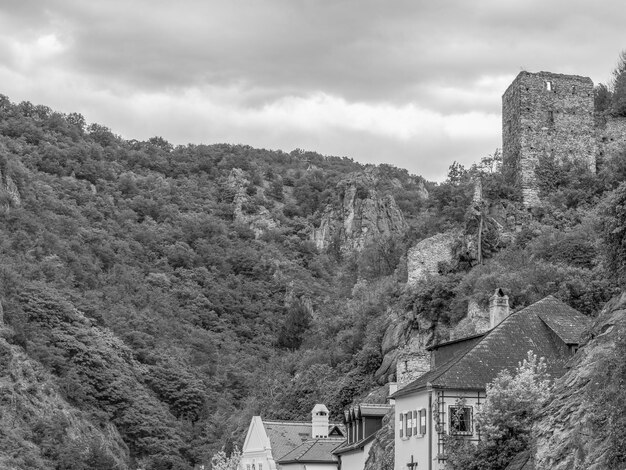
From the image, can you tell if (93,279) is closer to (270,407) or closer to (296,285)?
(296,285)

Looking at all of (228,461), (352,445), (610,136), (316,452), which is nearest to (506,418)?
(352,445)

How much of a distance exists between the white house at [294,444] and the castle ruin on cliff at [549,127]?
18819mm

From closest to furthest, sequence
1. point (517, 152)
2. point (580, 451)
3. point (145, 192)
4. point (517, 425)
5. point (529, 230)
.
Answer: point (580, 451) → point (517, 425) → point (529, 230) → point (517, 152) → point (145, 192)

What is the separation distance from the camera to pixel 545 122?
76312mm

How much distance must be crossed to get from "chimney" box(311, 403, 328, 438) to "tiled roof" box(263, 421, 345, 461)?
0.49 m

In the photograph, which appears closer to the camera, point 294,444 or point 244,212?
point 294,444

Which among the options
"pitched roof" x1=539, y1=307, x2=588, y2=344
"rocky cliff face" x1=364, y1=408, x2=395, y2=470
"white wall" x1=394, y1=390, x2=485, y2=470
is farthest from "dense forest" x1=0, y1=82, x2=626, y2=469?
"rocky cliff face" x1=364, y1=408, x2=395, y2=470

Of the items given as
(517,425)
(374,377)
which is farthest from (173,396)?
(517,425)

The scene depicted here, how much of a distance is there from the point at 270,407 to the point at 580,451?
55859 mm

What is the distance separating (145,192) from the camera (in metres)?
163

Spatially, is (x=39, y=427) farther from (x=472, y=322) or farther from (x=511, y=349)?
(x=511, y=349)

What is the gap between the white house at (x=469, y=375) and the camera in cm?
4041

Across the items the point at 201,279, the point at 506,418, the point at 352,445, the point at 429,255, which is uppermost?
the point at 201,279

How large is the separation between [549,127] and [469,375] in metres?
38.1
